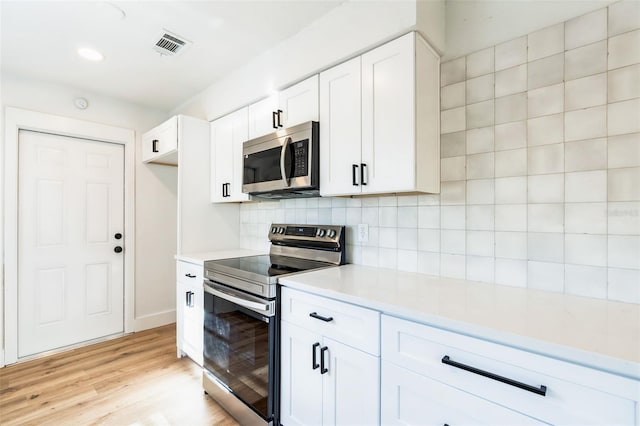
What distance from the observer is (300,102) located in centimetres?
198

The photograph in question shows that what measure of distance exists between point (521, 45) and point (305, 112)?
3.83 ft

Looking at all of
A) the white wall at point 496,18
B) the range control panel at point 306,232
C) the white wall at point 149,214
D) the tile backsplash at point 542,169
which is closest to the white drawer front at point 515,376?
the tile backsplash at point 542,169

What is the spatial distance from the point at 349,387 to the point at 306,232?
1129 millimetres

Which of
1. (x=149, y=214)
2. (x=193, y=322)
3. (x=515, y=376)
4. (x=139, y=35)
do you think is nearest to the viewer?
(x=515, y=376)

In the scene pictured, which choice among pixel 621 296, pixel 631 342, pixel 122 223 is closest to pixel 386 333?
pixel 631 342

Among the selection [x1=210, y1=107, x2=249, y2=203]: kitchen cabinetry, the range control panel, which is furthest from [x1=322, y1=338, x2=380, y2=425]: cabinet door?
[x1=210, y1=107, x2=249, y2=203]: kitchen cabinetry

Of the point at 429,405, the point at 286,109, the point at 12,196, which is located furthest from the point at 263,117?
the point at 12,196

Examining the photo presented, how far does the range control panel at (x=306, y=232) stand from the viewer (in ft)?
6.73

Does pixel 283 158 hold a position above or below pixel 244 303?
above

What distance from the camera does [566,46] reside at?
1.33 metres

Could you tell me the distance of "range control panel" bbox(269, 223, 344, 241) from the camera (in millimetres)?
2053

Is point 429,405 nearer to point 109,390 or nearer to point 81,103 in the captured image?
point 109,390

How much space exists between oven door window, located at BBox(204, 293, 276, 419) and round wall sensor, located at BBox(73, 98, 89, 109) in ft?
7.55

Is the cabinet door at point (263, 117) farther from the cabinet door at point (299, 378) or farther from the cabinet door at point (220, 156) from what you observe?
the cabinet door at point (299, 378)
